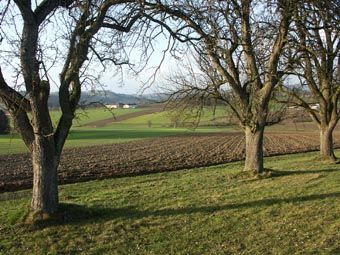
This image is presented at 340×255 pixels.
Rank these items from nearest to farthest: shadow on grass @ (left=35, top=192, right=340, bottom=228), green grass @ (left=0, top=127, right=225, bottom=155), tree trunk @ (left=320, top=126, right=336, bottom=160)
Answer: shadow on grass @ (left=35, top=192, right=340, bottom=228) → tree trunk @ (left=320, top=126, right=336, bottom=160) → green grass @ (left=0, top=127, right=225, bottom=155)

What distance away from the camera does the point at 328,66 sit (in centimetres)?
2191

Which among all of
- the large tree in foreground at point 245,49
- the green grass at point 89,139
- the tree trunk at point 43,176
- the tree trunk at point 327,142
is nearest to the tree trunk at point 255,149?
the large tree in foreground at point 245,49

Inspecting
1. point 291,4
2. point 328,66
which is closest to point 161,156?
point 328,66

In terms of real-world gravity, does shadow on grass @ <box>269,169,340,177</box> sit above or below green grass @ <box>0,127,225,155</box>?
below

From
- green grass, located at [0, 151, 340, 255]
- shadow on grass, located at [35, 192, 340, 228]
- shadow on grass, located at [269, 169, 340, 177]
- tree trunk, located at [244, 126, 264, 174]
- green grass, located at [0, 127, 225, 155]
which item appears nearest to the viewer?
green grass, located at [0, 151, 340, 255]

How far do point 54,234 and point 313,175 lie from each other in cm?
1093

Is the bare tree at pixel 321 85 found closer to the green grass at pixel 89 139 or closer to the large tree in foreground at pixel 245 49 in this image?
the large tree in foreground at pixel 245 49

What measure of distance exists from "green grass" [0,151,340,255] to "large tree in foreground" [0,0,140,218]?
96 cm

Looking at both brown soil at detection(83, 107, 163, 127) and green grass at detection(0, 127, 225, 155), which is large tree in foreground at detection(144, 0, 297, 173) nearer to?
green grass at detection(0, 127, 225, 155)

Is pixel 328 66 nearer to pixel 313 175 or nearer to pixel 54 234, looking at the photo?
pixel 313 175

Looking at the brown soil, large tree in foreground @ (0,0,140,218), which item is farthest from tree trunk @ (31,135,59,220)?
the brown soil

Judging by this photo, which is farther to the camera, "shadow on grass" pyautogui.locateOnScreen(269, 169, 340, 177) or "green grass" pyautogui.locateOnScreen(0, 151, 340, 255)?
"shadow on grass" pyautogui.locateOnScreen(269, 169, 340, 177)

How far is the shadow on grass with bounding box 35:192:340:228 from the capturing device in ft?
34.3

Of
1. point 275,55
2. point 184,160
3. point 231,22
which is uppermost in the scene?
point 231,22
